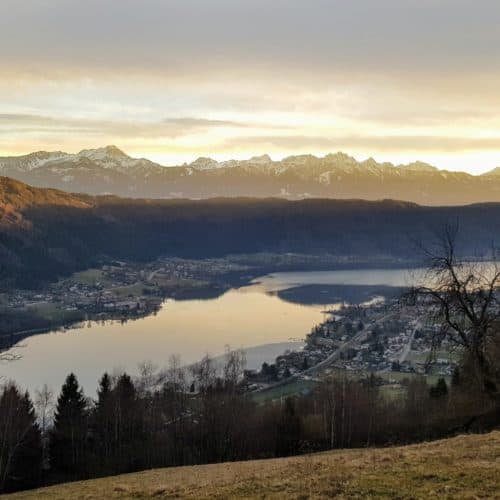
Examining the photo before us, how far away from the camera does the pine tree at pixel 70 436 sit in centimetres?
1959

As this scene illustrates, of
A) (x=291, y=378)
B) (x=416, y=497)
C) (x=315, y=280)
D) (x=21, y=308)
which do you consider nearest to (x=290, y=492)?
(x=416, y=497)

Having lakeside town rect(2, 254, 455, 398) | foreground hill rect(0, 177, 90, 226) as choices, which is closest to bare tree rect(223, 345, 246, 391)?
lakeside town rect(2, 254, 455, 398)

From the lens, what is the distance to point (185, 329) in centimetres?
6156

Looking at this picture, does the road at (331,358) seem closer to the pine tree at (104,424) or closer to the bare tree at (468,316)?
the pine tree at (104,424)

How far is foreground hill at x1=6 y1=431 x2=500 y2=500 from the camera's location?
6762 millimetres

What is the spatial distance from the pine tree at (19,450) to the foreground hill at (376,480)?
27.7 feet

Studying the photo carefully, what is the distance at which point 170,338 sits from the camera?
5647 centimetres

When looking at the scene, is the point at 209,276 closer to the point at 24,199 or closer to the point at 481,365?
the point at 24,199

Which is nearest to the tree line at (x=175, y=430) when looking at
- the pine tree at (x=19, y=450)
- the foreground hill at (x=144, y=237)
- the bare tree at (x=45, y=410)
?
the pine tree at (x=19, y=450)

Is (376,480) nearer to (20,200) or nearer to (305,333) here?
(305,333)

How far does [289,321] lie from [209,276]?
60.9 metres

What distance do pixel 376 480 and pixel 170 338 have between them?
50.4 meters

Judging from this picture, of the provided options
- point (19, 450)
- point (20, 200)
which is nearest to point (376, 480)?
point (19, 450)

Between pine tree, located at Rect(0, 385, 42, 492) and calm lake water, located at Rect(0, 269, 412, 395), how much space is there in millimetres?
16289
